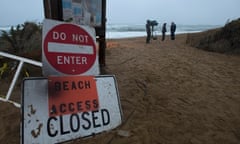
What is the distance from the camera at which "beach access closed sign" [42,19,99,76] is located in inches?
73.1

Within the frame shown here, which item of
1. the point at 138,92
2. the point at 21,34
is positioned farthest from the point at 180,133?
the point at 21,34

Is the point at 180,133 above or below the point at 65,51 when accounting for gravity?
below

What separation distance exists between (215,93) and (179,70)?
154 cm

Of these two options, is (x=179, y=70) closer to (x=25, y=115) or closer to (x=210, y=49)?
(x=25, y=115)

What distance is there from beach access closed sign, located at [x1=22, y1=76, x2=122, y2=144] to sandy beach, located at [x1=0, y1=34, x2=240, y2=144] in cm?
20

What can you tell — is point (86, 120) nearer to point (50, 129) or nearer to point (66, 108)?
point (66, 108)

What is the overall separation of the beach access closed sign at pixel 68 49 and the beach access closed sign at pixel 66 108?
8 centimetres

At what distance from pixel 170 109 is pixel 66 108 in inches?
71.7

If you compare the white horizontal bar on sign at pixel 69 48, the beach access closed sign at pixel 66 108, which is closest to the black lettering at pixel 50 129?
the beach access closed sign at pixel 66 108

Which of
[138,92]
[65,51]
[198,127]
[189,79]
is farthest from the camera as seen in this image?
[189,79]

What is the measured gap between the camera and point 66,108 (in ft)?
6.23

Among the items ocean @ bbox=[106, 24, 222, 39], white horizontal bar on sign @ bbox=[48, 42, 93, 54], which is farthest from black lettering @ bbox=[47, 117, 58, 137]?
ocean @ bbox=[106, 24, 222, 39]

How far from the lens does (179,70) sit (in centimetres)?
554

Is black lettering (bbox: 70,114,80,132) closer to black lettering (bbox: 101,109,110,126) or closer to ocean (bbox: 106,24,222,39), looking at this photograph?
black lettering (bbox: 101,109,110,126)
